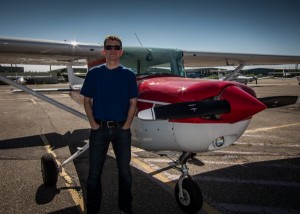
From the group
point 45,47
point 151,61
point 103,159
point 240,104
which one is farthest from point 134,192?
point 45,47

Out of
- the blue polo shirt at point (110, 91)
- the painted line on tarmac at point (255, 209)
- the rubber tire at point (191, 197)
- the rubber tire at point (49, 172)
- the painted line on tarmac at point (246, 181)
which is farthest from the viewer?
the painted line on tarmac at point (246, 181)

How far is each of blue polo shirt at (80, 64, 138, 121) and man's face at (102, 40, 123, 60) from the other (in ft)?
0.38

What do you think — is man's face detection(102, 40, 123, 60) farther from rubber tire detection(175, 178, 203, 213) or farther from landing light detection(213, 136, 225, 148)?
rubber tire detection(175, 178, 203, 213)

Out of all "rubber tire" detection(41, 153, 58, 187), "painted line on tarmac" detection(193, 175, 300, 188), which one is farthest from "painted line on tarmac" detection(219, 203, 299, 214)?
"rubber tire" detection(41, 153, 58, 187)

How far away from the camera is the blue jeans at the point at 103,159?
257 centimetres

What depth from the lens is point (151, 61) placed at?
4145 mm

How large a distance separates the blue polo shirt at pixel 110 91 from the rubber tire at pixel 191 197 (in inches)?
41.2

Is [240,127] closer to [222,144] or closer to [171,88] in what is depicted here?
[222,144]

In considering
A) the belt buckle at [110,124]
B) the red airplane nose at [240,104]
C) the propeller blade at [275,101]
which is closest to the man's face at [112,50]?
the belt buckle at [110,124]

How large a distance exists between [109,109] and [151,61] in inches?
71.1

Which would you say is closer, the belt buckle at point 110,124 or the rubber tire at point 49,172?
the belt buckle at point 110,124

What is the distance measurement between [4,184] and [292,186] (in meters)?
3.97

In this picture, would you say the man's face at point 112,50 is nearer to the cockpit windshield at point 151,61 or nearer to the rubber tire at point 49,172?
the cockpit windshield at point 151,61

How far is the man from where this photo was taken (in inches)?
101
